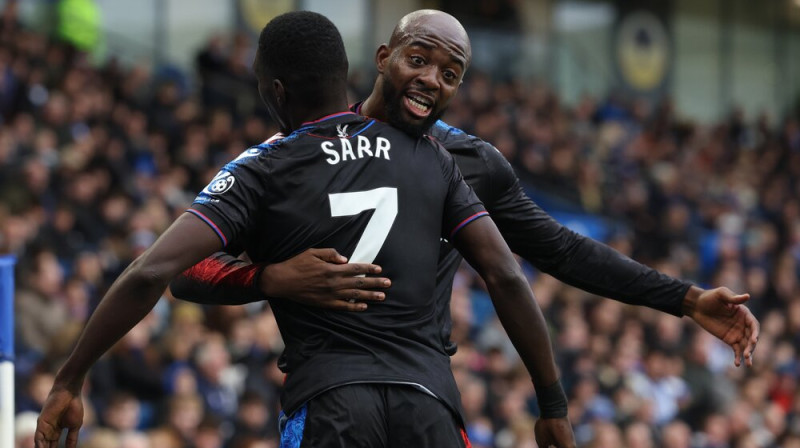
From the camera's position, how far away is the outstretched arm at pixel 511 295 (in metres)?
3.79

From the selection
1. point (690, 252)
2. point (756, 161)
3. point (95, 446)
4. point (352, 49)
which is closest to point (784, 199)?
point (756, 161)

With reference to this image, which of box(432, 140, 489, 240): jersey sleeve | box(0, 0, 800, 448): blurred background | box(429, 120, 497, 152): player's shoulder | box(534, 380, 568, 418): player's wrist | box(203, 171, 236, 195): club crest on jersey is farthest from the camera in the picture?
box(0, 0, 800, 448): blurred background

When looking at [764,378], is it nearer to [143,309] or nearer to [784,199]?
[784,199]

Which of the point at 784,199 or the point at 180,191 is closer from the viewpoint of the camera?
the point at 180,191

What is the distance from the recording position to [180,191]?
38.9 ft

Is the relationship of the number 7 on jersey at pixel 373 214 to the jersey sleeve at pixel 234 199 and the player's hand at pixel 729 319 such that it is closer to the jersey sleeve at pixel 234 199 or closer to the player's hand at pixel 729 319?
the jersey sleeve at pixel 234 199

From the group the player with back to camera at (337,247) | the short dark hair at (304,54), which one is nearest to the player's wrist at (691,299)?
the player with back to camera at (337,247)

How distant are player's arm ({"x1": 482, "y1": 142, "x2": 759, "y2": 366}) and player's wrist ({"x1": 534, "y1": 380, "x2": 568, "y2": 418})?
61cm

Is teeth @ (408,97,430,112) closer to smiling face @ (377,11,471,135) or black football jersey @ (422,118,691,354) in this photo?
smiling face @ (377,11,471,135)

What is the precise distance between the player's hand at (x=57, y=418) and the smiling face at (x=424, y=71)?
1.33 m

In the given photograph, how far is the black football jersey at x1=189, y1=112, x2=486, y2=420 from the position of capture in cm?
362

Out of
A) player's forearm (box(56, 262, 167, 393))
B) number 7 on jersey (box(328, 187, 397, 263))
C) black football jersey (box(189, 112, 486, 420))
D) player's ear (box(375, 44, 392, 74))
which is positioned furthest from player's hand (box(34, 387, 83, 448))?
player's ear (box(375, 44, 392, 74))

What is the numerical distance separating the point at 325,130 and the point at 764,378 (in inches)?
459

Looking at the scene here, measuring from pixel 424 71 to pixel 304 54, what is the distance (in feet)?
1.40
